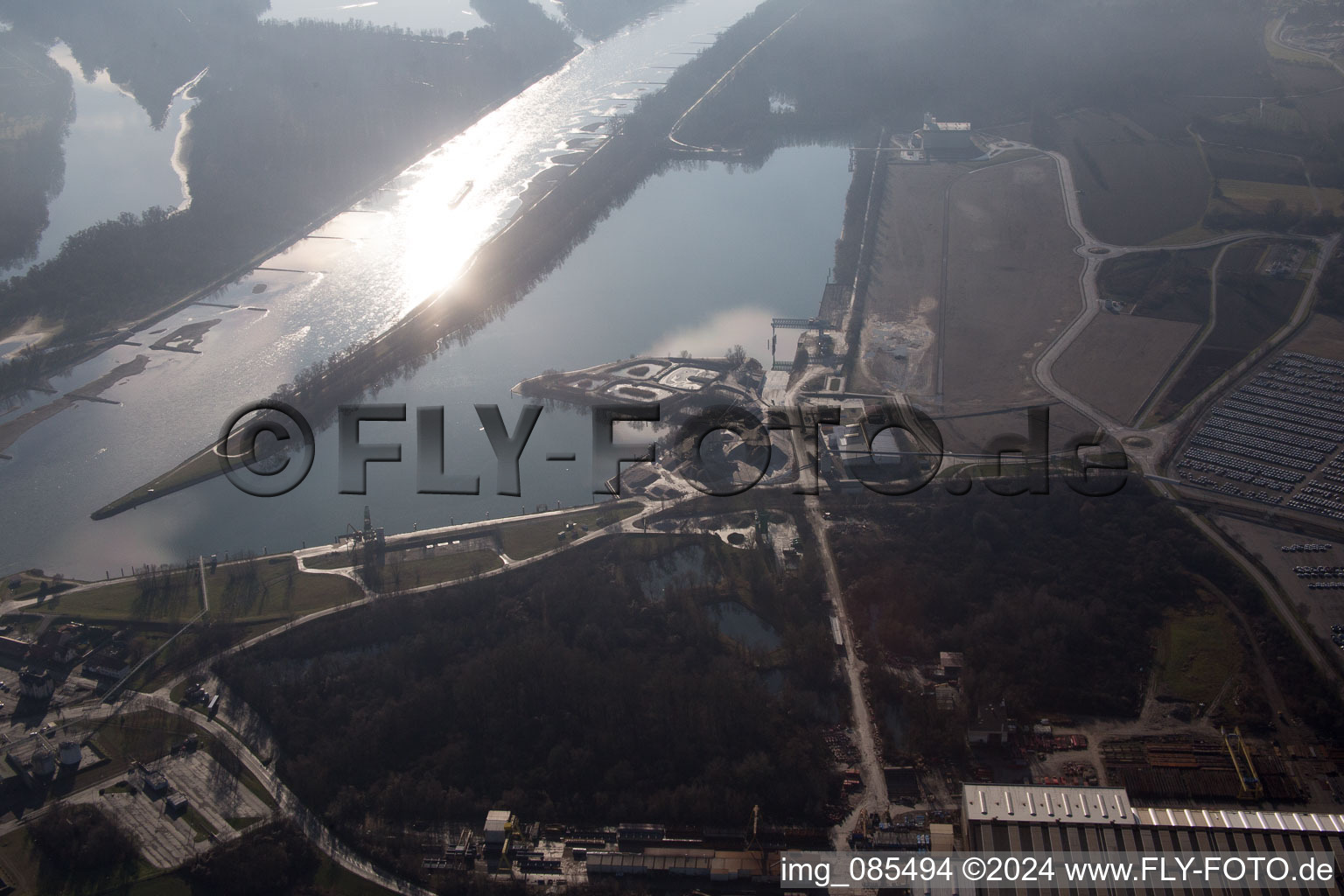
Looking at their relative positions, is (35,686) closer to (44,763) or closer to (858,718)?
(44,763)

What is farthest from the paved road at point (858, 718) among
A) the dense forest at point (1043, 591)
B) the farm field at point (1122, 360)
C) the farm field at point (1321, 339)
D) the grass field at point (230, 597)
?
the farm field at point (1321, 339)

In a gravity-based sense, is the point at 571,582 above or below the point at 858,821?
above

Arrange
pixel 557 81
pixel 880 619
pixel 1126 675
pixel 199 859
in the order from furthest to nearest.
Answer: pixel 557 81 < pixel 880 619 < pixel 1126 675 < pixel 199 859

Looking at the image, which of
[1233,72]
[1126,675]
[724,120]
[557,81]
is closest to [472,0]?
[557,81]

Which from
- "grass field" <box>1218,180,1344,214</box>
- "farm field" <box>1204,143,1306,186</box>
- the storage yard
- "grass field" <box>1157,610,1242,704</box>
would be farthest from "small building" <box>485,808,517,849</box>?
"farm field" <box>1204,143,1306,186</box>

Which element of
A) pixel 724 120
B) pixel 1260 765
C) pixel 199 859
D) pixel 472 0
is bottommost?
pixel 199 859

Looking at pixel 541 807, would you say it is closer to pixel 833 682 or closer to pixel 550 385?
pixel 833 682

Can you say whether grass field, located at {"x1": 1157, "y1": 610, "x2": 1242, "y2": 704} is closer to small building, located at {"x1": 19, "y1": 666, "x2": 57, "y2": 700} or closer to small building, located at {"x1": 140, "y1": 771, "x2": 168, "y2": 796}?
small building, located at {"x1": 140, "y1": 771, "x2": 168, "y2": 796}
